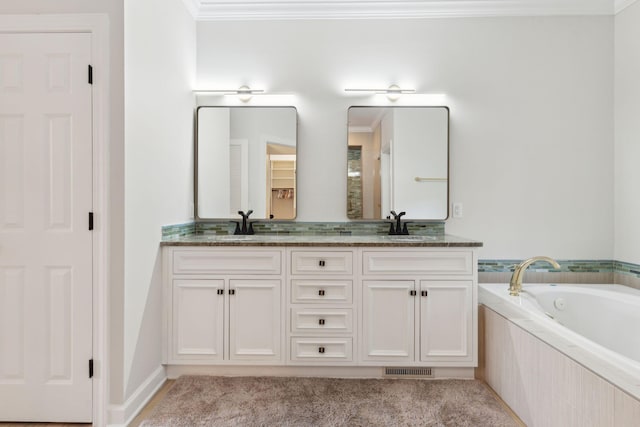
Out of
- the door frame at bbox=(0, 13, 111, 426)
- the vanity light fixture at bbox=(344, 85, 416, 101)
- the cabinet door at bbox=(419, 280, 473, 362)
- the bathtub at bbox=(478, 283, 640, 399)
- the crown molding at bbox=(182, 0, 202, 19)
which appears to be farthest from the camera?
the vanity light fixture at bbox=(344, 85, 416, 101)

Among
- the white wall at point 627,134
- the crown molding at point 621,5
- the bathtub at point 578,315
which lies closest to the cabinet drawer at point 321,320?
the bathtub at point 578,315

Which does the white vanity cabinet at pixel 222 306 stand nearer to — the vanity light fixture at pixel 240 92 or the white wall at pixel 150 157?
the white wall at pixel 150 157

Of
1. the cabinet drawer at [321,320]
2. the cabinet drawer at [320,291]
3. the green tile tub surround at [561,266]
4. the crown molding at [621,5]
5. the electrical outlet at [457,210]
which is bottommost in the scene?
the cabinet drawer at [321,320]

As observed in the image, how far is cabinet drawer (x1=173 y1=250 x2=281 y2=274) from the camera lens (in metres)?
2.32

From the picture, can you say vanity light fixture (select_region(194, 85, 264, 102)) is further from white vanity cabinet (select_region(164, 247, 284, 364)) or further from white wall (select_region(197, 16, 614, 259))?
white vanity cabinet (select_region(164, 247, 284, 364))

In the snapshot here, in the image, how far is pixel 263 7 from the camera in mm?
2826

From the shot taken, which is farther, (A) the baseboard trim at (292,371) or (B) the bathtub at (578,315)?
(A) the baseboard trim at (292,371)

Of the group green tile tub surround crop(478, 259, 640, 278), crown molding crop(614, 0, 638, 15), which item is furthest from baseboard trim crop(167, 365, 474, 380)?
crown molding crop(614, 0, 638, 15)

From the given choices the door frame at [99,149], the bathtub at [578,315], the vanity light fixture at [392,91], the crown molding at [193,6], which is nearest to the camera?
the bathtub at [578,315]

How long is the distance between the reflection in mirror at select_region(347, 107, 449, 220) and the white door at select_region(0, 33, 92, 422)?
1.85m

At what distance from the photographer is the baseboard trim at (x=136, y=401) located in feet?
6.03

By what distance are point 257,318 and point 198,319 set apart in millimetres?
375

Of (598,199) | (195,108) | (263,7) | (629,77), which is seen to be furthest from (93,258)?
(629,77)

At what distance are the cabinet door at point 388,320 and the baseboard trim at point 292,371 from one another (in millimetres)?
134
